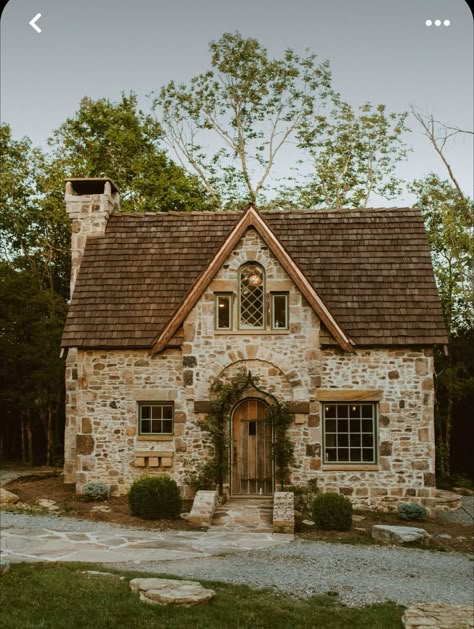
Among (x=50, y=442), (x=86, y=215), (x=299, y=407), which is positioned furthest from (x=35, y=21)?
(x=50, y=442)

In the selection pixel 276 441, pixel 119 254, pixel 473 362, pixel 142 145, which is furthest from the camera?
pixel 142 145

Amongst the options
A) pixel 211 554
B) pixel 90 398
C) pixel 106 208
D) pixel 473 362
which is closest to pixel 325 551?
pixel 211 554

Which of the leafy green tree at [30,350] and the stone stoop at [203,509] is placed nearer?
the stone stoop at [203,509]

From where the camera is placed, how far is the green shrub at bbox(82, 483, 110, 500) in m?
16.7

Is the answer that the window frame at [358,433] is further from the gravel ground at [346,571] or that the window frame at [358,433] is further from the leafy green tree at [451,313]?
the leafy green tree at [451,313]

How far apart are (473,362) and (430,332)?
7.65 metres

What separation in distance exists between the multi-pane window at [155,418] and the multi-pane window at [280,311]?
131 inches

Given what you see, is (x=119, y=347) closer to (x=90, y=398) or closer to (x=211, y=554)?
(x=90, y=398)

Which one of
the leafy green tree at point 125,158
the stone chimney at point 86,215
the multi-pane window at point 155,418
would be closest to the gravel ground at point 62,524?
the multi-pane window at point 155,418

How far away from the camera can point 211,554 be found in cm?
1173

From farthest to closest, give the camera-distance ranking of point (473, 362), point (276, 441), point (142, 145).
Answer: point (142, 145) → point (473, 362) → point (276, 441)

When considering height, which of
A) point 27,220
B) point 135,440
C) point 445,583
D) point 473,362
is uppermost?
point 27,220

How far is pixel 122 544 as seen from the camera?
12.3 metres

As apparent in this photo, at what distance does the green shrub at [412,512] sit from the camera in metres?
15.9
